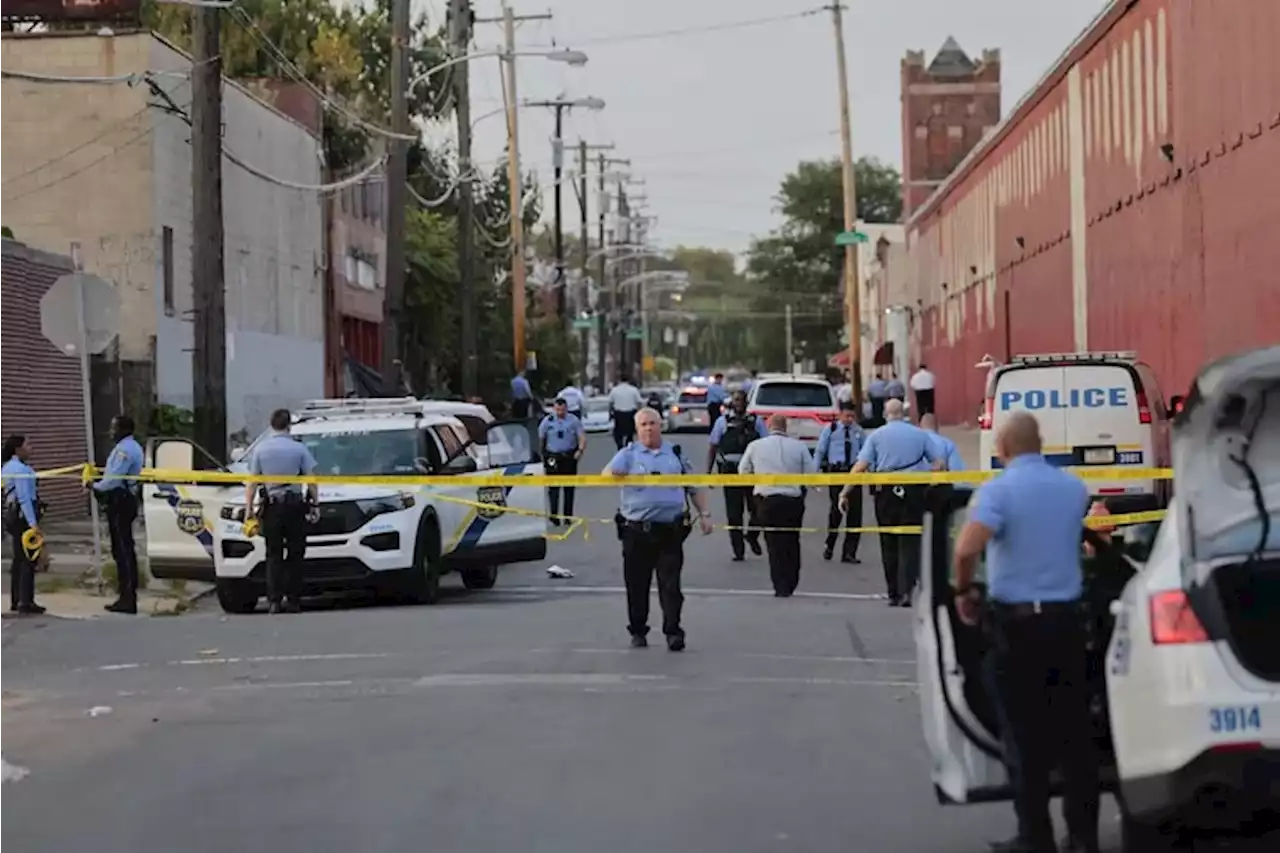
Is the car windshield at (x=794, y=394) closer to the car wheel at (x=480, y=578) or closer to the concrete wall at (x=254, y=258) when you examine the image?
the concrete wall at (x=254, y=258)

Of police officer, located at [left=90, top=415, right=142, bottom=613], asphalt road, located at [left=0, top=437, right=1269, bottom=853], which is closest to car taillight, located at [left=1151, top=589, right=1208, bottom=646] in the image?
asphalt road, located at [left=0, top=437, right=1269, bottom=853]

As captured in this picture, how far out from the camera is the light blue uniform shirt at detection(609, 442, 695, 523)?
15.4 metres

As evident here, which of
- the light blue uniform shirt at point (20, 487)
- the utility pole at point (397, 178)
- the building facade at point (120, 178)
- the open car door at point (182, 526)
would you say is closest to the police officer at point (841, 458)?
the open car door at point (182, 526)

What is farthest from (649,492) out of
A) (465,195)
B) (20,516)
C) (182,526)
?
(465,195)

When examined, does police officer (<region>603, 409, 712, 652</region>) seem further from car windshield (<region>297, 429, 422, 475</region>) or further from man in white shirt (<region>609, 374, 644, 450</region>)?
man in white shirt (<region>609, 374, 644, 450</region>)

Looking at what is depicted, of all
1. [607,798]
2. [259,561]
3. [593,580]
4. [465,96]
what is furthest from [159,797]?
[465,96]

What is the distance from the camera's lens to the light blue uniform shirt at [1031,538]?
8008 mm

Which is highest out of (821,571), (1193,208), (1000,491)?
(1193,208)

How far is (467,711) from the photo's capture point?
12617 millimetres

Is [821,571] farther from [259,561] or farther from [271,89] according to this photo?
[271,89]

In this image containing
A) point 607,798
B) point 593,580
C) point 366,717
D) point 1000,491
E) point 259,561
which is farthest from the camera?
point 593,580

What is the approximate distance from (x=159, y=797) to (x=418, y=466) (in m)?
10.4

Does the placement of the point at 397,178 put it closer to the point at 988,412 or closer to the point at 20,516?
the point at 988,412

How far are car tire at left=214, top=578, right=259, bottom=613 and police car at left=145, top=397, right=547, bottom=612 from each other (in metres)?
0.02
